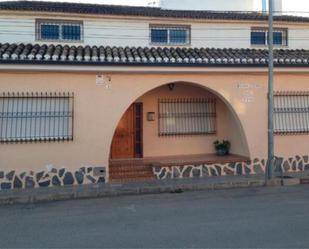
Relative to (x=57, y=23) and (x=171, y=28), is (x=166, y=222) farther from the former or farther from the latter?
(x=57, y=23)

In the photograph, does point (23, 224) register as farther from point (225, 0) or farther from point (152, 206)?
point (225, 0)

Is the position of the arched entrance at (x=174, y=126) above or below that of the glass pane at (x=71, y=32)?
below

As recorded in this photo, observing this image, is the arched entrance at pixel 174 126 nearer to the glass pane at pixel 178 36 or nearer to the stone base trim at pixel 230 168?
the stone base trim at pixel 230 168

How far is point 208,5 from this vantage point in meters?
20.8

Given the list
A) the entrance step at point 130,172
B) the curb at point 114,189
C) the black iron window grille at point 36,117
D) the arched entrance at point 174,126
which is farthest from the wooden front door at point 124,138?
the black iron window grille at point 36,117

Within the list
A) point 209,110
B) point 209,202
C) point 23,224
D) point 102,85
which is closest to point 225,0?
point 209,110

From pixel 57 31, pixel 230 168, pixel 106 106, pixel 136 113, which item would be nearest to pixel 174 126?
pixel 136 113

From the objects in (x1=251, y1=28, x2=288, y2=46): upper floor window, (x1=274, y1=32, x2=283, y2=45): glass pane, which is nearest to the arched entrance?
(x1=251, y1=28, x2=288, y2=46): upper floor window

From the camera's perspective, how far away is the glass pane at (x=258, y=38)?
1594 centimetres

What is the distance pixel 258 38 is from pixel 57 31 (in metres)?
8.21

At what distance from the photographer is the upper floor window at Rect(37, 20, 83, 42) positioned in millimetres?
14234

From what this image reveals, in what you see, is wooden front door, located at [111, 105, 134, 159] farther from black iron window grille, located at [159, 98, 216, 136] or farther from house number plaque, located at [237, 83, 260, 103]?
house number plaque, located at [237, 83, 260, 103]

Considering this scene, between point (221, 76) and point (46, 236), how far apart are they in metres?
8.15

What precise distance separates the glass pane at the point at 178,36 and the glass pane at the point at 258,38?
2948 millimetres
